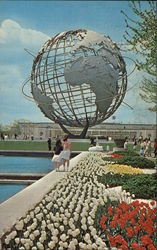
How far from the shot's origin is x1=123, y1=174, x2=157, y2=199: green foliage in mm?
6406

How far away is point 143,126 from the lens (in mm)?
71438

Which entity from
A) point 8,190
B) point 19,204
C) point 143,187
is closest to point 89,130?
point 8,190

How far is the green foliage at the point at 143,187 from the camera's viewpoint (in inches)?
252

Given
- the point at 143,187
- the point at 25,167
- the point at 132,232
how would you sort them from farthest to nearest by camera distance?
the point at 25,167
the point at 143,187
the point at 132,232

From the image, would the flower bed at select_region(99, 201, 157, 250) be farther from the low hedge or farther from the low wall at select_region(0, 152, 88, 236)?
the low hedge

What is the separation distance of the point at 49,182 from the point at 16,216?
146 inches

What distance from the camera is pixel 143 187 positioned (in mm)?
6590

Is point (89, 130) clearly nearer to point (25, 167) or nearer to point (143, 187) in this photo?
point (25, 167)

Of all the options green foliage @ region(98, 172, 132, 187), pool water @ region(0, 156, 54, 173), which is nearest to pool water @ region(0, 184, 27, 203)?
green foliage @ region(98, 172, 132, 187)

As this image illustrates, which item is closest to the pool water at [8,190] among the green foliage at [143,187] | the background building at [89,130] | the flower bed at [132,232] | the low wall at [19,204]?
the low wall at [19,204]

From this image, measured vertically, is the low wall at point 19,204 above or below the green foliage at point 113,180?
above

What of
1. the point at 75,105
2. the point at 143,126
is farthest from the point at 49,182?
the point at 143,126

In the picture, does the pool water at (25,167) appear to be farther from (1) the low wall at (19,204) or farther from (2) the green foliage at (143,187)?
(2) the green foliage at (143,187)

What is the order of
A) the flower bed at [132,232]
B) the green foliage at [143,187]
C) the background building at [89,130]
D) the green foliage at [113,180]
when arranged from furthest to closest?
1. the background building at [89,130]
2. the green foliage at [113,180]
3. the green foliage at [143,187]
4. the flower bed at [132,232]
